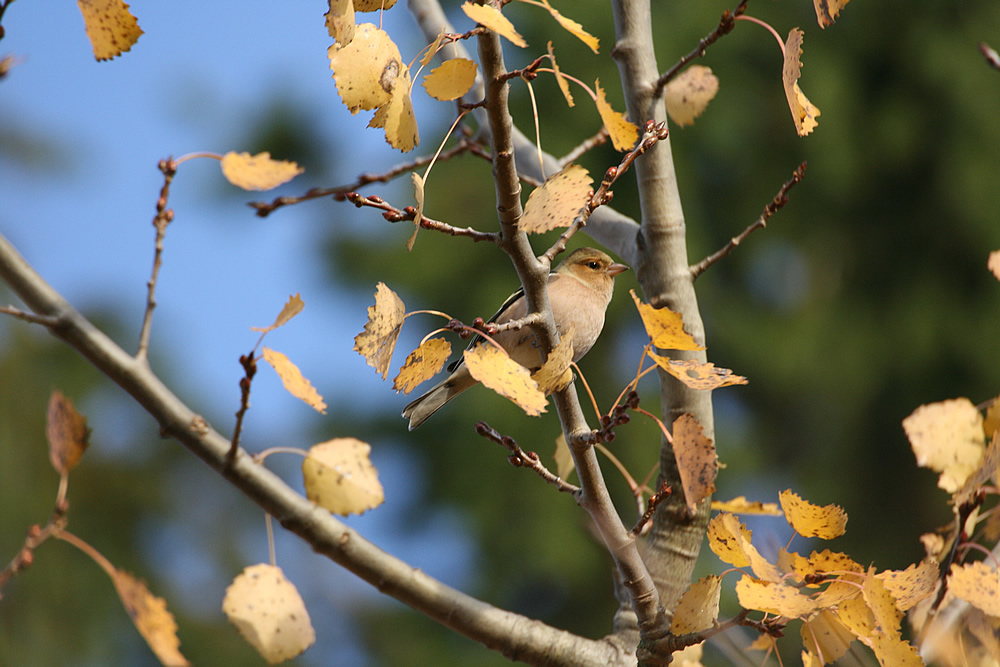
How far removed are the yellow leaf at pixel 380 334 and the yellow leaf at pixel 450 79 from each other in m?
0.29

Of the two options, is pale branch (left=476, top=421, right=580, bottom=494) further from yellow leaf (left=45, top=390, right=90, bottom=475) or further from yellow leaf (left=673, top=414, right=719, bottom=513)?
yellow leaf (left=45, top=390, right=90, bottom=475)

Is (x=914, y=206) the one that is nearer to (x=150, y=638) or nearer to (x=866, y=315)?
(x=866, y=315)

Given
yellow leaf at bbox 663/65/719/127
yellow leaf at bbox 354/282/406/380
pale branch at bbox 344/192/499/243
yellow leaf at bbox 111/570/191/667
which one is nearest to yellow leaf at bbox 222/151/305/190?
pale branch at bbox 344/192/499/243

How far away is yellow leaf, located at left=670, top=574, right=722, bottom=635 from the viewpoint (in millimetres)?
1318

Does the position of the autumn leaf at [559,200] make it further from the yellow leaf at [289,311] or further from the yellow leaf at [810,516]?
the yellow leaf at [810,516]

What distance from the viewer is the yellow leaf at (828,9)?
1.17m

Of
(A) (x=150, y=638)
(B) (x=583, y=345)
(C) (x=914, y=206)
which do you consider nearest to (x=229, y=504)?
(B) (x=583, y=345)

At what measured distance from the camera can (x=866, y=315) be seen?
22.3 feet

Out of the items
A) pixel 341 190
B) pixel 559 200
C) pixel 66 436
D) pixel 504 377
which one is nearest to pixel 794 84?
pixel 559 200

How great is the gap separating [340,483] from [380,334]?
0.23 metres

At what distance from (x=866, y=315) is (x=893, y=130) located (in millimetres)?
1570

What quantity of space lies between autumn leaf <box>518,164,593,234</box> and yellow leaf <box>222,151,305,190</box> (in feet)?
1.37

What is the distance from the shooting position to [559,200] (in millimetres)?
1121

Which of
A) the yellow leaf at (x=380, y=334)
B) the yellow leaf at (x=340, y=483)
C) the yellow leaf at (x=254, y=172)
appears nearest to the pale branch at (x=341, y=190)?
the yellow leaf at (x=254, y=172)
